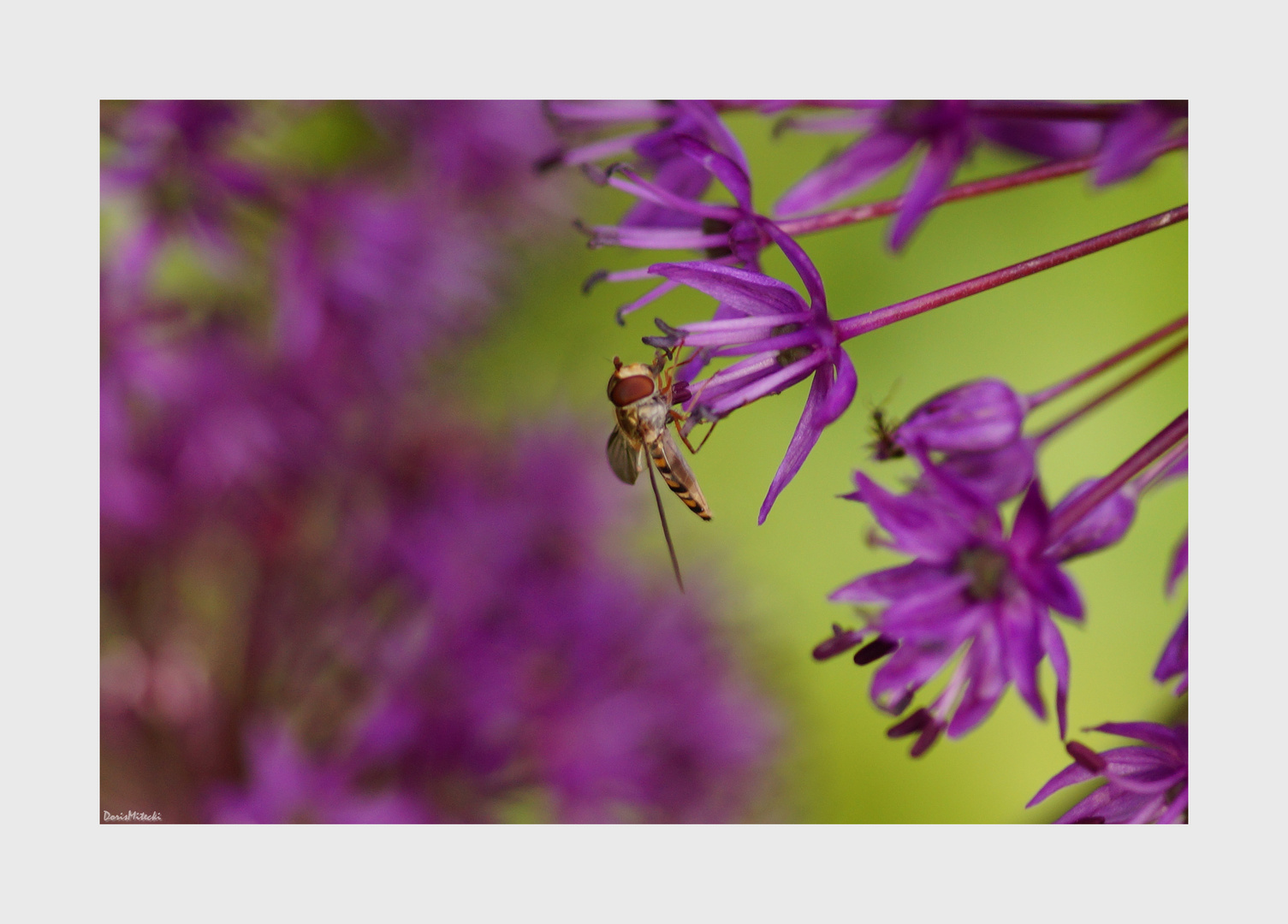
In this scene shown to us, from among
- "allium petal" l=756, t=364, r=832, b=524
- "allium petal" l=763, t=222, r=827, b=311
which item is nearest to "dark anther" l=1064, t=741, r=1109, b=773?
"allium petal" l=756, t=364, r=832, b=524

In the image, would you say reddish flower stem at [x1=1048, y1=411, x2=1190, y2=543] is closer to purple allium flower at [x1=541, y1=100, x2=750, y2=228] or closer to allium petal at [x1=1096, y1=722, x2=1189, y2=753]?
allium petal at [x1=1096, y1=722, x2=1189, y2=753]

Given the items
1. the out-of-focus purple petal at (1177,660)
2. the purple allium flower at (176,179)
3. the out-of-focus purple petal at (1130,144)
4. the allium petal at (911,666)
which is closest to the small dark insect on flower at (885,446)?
the allium petal at (911,666)

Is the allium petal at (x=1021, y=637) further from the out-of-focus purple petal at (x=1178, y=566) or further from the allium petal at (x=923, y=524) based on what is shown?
the out-of-focus purple petal at (x=1178, y=566)

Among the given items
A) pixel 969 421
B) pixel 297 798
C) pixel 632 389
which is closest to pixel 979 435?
pixel 969 421

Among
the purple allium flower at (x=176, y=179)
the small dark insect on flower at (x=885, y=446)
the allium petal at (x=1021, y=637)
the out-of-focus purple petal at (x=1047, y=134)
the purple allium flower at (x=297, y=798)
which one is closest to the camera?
the allium petal at (x=1021, y=637)

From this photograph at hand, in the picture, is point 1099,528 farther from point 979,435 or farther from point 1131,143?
point 1131,143

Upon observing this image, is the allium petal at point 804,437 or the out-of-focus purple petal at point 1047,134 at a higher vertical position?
the out-of-focus purple petal at point 1047,134

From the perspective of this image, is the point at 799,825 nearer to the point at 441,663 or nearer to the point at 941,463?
the point at 441,663
